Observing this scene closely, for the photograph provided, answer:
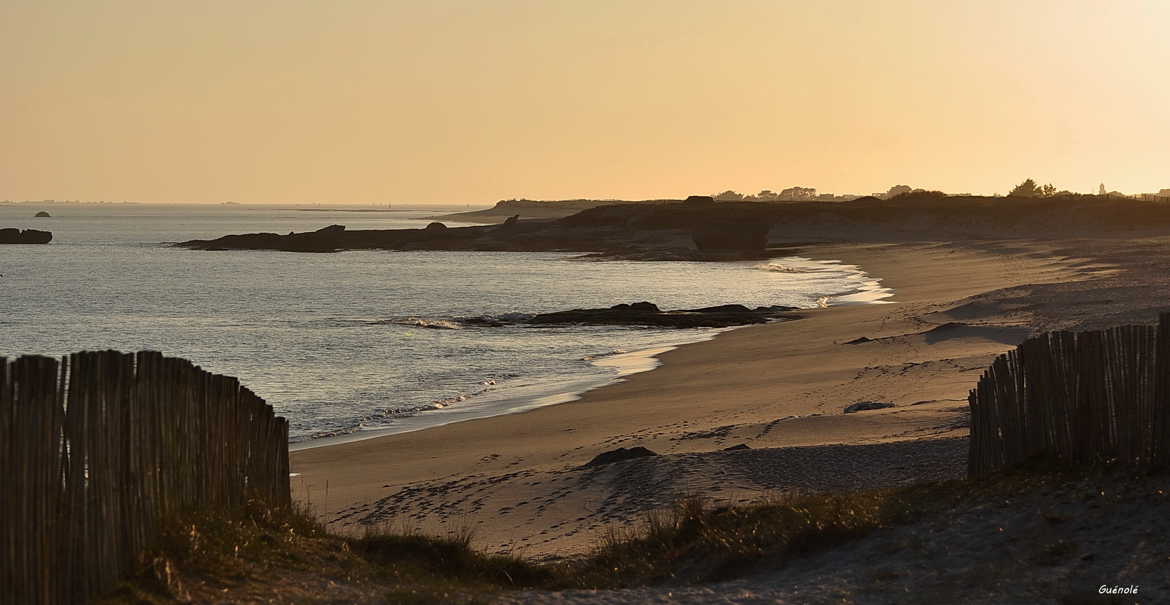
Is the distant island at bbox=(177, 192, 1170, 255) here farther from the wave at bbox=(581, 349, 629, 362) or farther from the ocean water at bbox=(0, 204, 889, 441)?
the wave at bbox=(581, 349, 629, 362)

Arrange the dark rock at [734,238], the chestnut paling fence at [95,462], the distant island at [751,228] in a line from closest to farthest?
the chestnut paling fence at [95,462] < the distant island at [751,228] < the dark rock at [734,238]

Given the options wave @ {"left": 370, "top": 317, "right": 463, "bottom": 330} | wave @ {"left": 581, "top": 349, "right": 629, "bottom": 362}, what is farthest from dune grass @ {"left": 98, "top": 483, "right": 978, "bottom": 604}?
wave @ {"left": 370, "top": 317, "right": 463, "bottom": 330}

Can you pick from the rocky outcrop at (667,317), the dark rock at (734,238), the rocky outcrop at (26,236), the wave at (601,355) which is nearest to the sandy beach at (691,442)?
the wave at (601,355)

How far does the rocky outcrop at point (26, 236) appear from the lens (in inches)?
5517

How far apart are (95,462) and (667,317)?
37.8m

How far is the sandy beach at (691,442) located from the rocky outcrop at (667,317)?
7.73 metres

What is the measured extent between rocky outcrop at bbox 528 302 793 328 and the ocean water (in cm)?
157

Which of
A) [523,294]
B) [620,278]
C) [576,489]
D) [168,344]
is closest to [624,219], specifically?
[620,278]

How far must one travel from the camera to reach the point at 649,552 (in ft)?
34.9

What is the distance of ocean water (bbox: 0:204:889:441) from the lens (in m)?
28.0

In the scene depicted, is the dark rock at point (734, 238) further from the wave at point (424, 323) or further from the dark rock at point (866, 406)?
the dark rock at point (866, 406)

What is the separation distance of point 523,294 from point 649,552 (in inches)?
2128

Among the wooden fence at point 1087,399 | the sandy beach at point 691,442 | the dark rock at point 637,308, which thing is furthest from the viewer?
the dark rock at point 637,308

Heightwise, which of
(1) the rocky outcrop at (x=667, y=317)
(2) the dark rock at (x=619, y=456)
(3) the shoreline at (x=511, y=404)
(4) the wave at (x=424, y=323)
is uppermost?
(2) the dark rock at (x=619, y=456)
